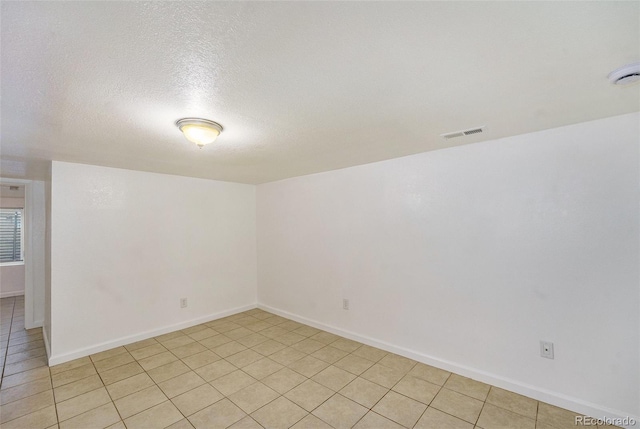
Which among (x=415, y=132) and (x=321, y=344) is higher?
(x=415, y=132)

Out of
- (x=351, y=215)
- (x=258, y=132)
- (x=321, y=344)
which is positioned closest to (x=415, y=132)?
(x=258, y=132)

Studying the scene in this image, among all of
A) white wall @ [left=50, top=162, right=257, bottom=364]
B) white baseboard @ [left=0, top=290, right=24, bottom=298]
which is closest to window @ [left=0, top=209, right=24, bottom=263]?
white baseboard @ [left=0, top=290, right=24, bottom=298]

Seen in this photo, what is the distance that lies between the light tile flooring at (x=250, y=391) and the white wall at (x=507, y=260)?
271 mm

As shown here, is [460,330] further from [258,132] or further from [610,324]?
[258,132]

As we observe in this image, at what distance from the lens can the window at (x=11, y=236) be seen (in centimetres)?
637

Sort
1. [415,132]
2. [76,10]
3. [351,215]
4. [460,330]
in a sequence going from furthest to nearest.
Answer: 1. [351,215]
2. [460,330]
3. [415,132]
4. [76,10]

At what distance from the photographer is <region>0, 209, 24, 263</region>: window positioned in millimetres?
6371

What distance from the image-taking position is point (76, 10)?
976mm

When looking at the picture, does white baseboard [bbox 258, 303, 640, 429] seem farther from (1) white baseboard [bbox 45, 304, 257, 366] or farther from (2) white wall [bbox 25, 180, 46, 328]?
(2) white wall [bbox 25, 180, 46, 328]

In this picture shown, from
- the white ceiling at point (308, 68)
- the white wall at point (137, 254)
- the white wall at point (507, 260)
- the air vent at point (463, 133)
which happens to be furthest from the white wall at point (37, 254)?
the air vent at point (463, 133)

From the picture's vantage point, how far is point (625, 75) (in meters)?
1.45

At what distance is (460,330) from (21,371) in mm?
4425

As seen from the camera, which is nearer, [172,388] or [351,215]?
[172,388]

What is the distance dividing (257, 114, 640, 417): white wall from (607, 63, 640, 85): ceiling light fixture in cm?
75
